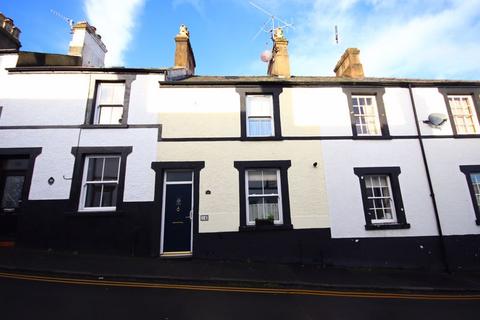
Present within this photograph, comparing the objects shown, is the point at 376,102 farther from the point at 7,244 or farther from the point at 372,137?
the point at 7,244

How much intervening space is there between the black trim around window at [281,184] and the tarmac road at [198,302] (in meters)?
2.54

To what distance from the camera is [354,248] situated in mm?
8945

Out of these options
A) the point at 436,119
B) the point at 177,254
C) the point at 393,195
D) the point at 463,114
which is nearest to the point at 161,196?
the point at 177,254

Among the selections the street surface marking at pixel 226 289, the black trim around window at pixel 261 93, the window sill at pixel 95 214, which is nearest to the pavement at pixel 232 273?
the street surface marking at pixel 226 289

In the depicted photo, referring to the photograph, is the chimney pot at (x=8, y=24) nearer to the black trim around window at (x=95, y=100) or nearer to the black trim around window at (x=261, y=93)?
the black trim around window at (x=95, y=100)

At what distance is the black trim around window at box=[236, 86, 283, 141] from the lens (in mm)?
9758

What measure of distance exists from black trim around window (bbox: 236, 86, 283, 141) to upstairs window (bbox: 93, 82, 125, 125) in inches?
176

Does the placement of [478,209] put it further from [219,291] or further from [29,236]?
[29,236]

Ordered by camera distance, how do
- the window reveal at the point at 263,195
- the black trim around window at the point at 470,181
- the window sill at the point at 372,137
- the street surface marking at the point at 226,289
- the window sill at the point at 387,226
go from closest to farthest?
the street surface marking at the point at 226,289 < the window sill at the point at 387,226 < the window reveal at the point at 263,195 < the black trim around window at the point at 470,181 < the window sill at the point at 372,137

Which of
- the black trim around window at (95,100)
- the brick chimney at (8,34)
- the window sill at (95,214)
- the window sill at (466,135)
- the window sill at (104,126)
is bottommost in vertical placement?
the window sill at (95,214)

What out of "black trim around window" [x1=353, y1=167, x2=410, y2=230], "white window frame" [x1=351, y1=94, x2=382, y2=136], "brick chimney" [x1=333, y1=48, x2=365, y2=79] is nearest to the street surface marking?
"black trim around window" [x1=353, y1=167, x2=410, y2=230]

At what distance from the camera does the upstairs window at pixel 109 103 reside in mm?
9719

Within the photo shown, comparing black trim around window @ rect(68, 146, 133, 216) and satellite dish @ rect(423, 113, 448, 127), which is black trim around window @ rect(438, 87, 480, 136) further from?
black trim around window @ rect(68, 146, 133, 216)

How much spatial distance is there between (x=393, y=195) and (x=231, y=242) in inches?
240
